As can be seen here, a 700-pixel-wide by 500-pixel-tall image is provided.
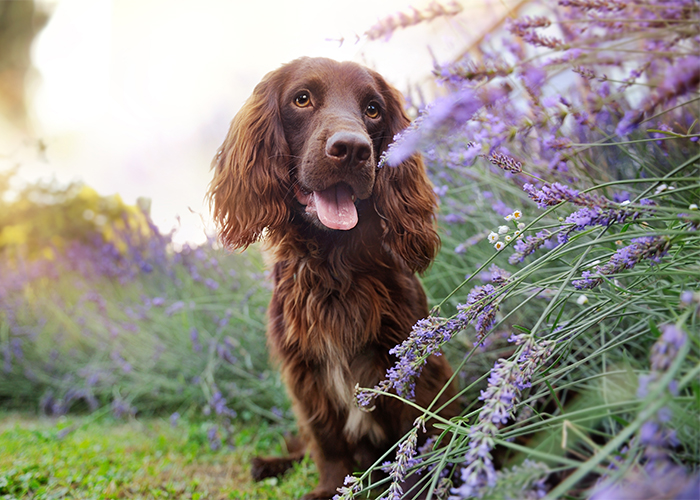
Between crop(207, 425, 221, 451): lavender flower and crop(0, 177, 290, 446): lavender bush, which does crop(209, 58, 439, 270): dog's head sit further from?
crop(207, 425, 221, 451): lavender flower

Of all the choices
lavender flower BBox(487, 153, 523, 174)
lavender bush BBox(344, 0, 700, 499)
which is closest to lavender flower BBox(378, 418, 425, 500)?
lavender bush BBox(344, 0, 700, 499)

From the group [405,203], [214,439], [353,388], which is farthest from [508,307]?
[214,439]

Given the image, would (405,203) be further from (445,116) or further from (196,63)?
(196,63)

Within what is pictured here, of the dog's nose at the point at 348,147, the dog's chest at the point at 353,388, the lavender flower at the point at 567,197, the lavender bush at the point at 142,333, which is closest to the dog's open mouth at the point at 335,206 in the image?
the dog's nose at the point at 348,147

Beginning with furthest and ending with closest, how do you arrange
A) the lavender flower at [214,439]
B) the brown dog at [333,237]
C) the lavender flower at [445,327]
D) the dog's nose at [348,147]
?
1. the lavender flower at [214,439]
2. the brown dog at [333,237]
3. the dog's nose at [348,147]
4. the lavender flower at [445,327]

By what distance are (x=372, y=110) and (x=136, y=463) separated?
2.07 metres

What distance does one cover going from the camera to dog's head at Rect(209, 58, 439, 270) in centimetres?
179

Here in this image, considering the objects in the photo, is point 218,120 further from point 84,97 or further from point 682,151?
point 84,97

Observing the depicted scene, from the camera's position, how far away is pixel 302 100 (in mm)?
1931

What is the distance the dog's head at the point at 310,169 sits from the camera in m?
1.79

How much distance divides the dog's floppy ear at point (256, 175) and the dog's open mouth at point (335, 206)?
0.19 meters

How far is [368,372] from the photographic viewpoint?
1.76 m

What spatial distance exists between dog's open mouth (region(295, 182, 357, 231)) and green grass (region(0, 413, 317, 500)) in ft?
3.98

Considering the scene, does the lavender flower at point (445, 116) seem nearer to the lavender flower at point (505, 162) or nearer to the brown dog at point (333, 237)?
the lavender flower at point (505, 162)
